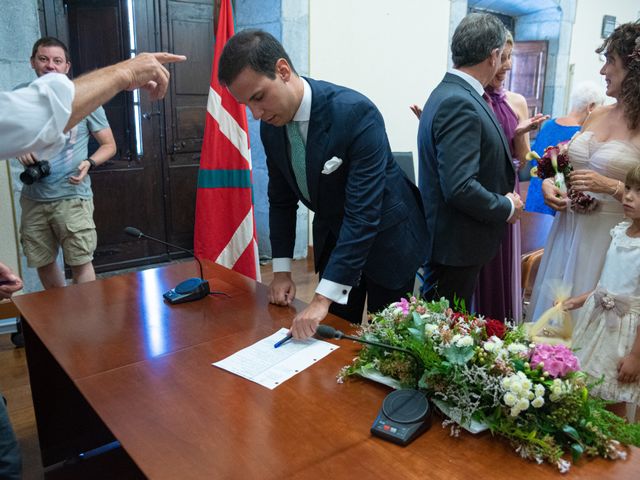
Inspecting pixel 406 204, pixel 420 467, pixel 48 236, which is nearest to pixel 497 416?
pixel 420 467

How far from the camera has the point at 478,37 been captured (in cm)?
214

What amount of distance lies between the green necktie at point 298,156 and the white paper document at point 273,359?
546 millimetres

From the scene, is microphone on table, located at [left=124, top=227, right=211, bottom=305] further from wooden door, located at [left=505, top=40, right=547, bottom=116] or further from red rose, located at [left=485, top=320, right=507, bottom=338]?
wooden door, located at [left=505, top=40, right=547, bottom=116]

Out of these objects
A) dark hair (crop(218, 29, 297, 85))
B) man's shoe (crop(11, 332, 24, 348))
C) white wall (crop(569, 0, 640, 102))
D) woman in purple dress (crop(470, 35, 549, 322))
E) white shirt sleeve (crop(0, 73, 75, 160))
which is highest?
white wall (crop(569, 0, 640, 102))

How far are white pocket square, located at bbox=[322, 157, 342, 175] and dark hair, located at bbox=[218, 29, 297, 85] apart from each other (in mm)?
310

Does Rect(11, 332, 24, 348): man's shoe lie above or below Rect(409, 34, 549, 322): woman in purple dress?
below

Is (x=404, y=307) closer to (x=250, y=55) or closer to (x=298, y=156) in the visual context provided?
(x=298, y=156)

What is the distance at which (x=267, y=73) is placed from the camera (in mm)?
1599

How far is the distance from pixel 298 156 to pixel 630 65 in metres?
1.45

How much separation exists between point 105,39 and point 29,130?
3.49 meters

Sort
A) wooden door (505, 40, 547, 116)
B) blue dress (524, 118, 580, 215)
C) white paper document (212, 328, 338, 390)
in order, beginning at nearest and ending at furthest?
1. white paper document (212, 328, 338, 390)
2. blue dress (524, 118, 580, 215)
3. wooden door (505, 40, 547, 116)

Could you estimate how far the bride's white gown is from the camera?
2.28 meters

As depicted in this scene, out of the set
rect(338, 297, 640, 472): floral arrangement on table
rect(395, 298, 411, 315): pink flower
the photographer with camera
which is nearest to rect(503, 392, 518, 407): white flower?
rect(338, 297, 640, 472): floral arrangement on table

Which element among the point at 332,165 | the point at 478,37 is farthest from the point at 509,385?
the point at 478,37
